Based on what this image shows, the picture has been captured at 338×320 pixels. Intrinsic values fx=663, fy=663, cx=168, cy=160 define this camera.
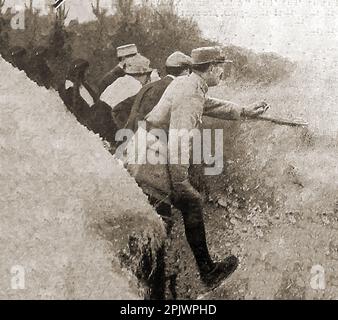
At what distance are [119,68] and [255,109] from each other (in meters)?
1.15

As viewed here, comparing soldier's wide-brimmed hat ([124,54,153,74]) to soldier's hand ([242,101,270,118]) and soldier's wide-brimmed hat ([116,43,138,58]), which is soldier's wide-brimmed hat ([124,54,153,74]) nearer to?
soldier's wide-brimmed hat ([116,43,138,58])

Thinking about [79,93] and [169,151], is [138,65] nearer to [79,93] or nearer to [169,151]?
[79,93]

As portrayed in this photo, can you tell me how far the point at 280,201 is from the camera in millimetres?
5129

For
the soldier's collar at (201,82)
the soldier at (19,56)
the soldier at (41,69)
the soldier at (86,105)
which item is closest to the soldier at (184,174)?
the soldier's collar at (201,82)

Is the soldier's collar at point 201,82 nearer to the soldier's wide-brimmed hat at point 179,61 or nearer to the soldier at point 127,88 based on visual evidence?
the soldier's wide-brimmed hat at point 179,61

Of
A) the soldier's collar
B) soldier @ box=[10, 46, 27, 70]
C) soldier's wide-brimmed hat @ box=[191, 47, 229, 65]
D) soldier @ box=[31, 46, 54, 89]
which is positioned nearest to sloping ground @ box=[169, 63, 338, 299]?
the soldier's collar

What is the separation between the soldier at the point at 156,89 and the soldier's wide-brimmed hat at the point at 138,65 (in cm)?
14

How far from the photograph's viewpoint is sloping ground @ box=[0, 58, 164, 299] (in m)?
4.77

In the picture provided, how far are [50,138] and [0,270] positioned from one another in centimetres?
107

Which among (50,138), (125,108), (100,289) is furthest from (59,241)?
(125,108)

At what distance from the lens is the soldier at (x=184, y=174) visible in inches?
195

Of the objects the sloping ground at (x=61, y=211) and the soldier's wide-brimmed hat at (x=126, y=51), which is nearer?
→ the sloping ground at (x=61, y=211)

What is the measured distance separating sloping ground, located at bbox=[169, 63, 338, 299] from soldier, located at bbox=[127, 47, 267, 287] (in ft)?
0.27
